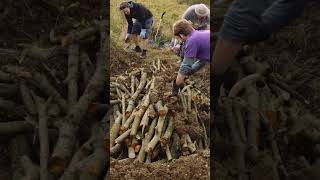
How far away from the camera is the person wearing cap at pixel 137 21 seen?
311 cm

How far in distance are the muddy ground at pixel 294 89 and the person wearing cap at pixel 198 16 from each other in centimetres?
64

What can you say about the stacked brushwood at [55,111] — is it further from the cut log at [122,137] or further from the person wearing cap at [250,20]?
the person wearing cap at [250,20]

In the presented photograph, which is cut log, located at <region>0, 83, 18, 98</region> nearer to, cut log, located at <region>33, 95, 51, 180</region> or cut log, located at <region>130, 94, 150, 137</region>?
cut log, located at <region>33, 95, 51, 180</region>

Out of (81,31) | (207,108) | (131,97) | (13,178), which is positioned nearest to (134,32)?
(131,97)

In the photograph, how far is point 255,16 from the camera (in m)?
3.31

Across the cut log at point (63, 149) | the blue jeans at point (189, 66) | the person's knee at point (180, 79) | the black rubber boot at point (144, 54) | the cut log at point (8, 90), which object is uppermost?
the black rubber boot at point (144, 54)

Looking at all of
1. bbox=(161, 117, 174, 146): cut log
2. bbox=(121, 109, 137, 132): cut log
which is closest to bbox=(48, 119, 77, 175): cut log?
bbox=(121, 109, 137, 132): cut log

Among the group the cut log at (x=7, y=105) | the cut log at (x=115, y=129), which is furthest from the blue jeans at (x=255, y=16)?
the cut log at (x=7, y=105)

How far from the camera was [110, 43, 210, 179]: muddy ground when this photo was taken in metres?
3.18

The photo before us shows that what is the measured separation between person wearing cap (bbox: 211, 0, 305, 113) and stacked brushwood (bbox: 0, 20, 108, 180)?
40.5 inches

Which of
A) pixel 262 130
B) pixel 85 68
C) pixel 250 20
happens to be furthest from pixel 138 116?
pixel 85 68

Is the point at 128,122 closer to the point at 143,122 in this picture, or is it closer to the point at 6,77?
the point at 143,122

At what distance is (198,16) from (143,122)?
0.77 m

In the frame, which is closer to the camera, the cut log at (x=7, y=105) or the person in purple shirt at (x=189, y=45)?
the person in purple shirt at (x=189, y=45)
